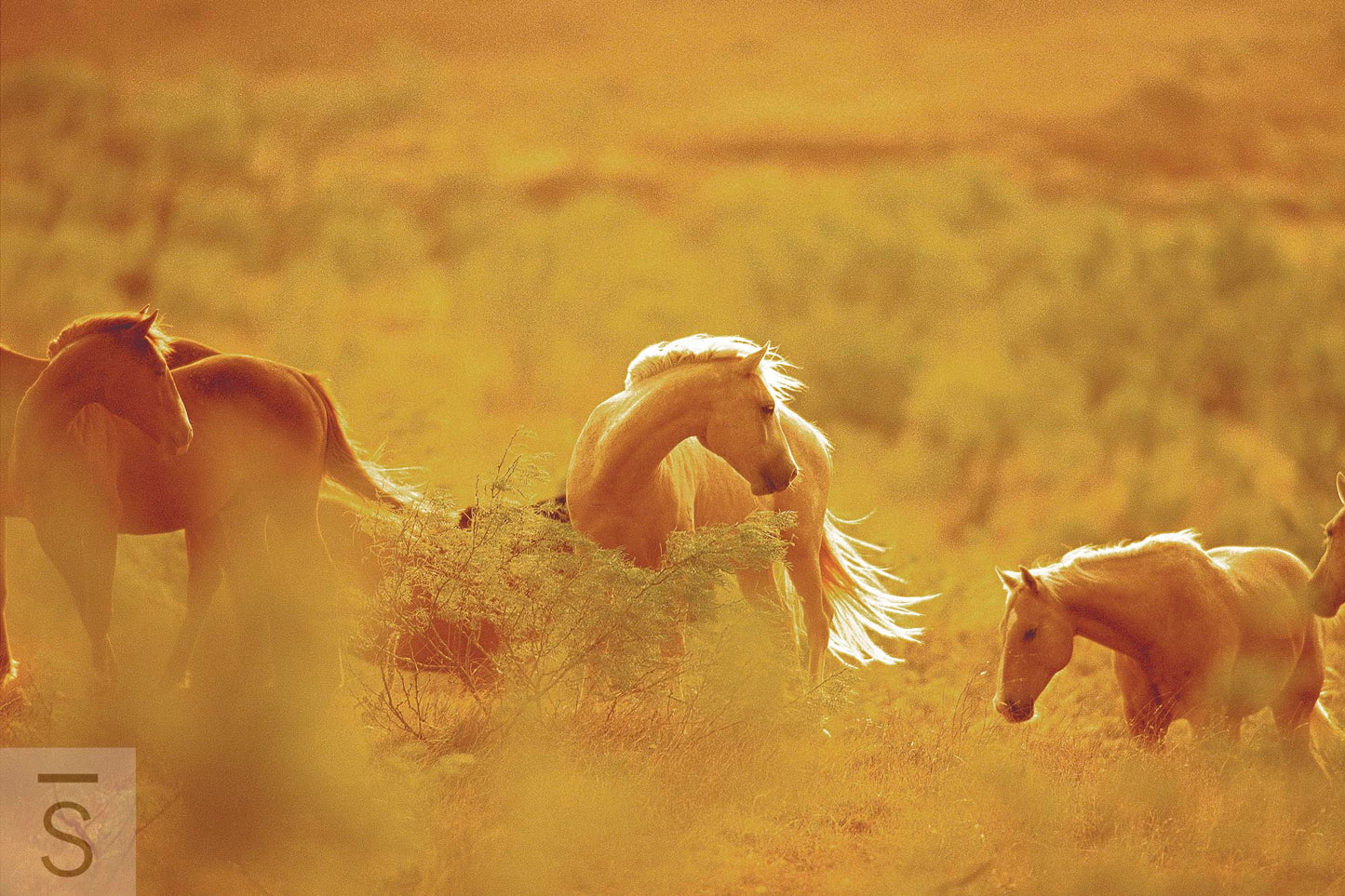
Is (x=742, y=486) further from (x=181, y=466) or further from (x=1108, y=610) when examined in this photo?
(x=181, y=466)

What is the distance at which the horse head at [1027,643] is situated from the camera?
486 centimetres

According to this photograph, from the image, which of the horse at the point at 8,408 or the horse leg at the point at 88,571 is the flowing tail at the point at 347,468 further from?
the horse leg at the point at 88,571

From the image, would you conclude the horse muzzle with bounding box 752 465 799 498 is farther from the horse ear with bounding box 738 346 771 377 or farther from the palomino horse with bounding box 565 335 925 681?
the horse ear with bounding box 738 346 771 377

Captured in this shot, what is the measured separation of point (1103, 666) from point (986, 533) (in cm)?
414

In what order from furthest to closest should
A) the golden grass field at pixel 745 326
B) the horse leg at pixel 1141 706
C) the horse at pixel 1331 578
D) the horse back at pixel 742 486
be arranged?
the horse back at pixel 742 486 → the horse leg at pixel 1141 706 → the horse at pixel 1331 578 → the golden grass field at pixel 745 326

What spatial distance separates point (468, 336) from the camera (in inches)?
583

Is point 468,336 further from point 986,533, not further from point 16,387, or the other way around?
point 16,387

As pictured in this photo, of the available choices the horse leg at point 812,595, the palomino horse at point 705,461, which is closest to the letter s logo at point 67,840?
the palomino horse at point 705,461

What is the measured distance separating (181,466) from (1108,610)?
3.52 m

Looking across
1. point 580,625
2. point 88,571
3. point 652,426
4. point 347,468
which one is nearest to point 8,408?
point 88,571

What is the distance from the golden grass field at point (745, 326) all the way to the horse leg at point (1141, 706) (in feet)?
0.42

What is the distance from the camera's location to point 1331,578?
16.4 feet

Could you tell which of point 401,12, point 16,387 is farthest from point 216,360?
point 401,12

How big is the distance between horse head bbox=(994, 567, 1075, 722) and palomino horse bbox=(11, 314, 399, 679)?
2440 millimetres
